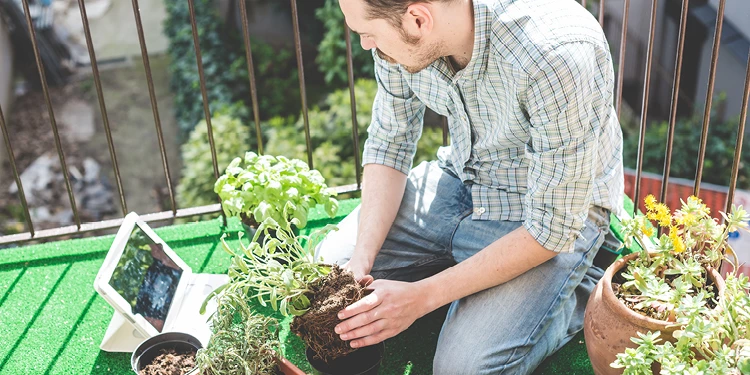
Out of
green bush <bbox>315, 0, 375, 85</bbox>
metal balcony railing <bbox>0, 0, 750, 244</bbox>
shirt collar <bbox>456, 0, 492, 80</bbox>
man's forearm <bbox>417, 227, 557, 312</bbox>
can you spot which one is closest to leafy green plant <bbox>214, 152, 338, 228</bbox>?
metal balcony railing <bbox>0, 0, 750, 244</bbox>

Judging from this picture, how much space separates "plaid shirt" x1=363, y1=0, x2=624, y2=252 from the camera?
1.51m

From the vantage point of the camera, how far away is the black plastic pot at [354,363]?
5.34ft

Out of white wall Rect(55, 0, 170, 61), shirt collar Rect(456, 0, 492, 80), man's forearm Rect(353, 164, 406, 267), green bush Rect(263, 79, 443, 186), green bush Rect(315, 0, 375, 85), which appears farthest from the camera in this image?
white wall Rect(55, 0, 170, 61)

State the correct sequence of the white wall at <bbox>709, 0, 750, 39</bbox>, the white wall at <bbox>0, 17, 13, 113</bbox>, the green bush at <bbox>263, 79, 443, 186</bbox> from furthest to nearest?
the white wall at <bbox>0, 17, 13, 113</bbox>, the white wall at <bbox>709, 0, 750, 39</bbox>, the green bush at <bbox>263, 79, 443, 186</bbox>

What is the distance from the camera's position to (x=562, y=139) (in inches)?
60.5

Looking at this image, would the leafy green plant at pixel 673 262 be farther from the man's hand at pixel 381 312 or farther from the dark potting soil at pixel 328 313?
the dark potting soil at pixel 328 313

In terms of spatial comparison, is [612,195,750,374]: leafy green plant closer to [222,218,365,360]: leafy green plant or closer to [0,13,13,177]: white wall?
[222,218,365,360]: leafy green plant

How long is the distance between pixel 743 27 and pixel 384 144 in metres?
5.25

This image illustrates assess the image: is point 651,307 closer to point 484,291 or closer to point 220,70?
point 484,291

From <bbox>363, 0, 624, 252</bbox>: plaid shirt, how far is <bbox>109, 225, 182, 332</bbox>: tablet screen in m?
0.86

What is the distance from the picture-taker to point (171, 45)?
284 inches

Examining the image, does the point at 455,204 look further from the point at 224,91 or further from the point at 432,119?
the point at 224,91

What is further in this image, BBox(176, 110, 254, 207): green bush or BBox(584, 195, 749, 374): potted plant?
BBox(176, 110, 254, 207): green bush

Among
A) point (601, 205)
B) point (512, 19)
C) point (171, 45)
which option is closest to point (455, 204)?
point (601, 205)
